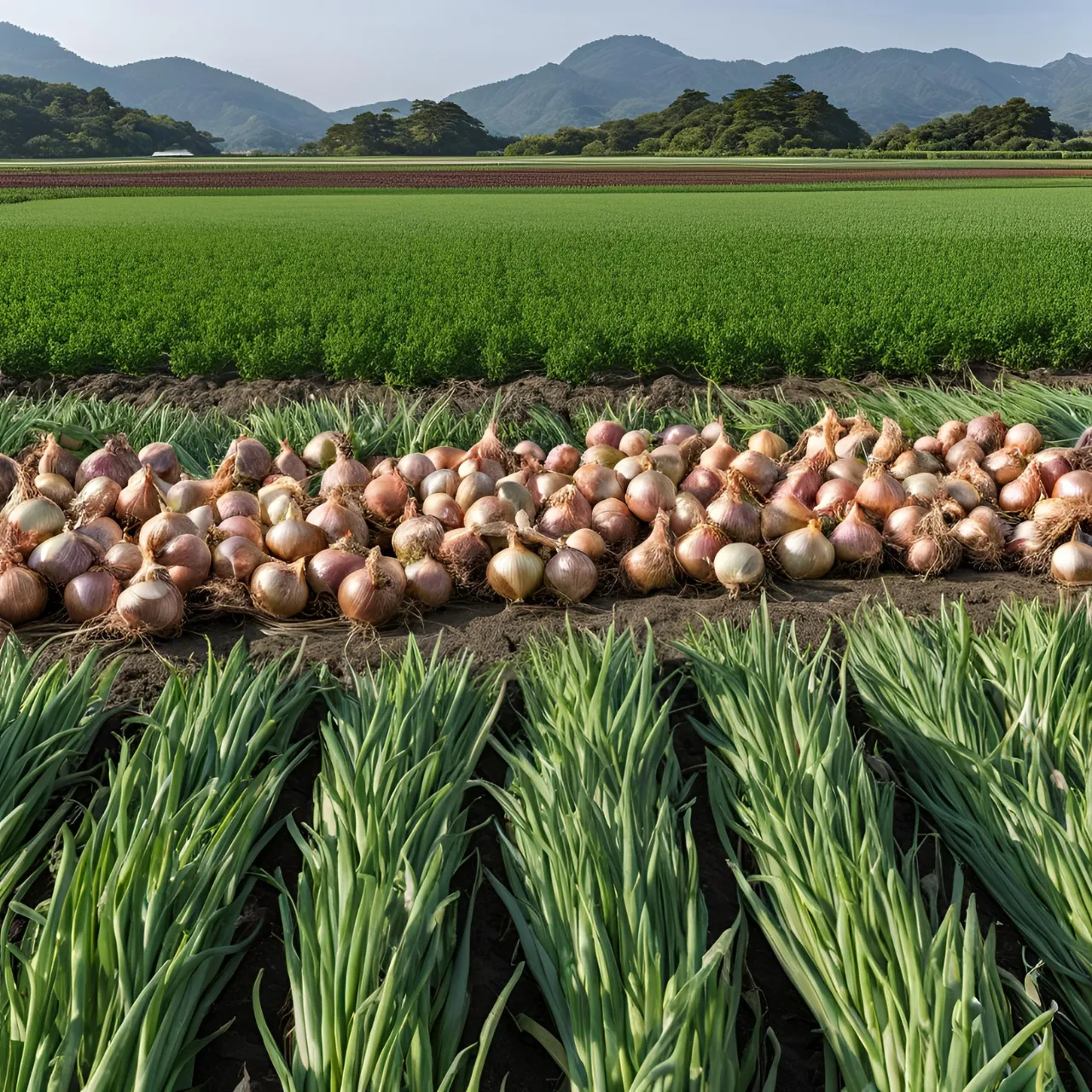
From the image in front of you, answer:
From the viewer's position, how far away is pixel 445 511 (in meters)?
3.16

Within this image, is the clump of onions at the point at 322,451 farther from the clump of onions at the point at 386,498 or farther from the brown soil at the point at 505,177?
the brown soil at the point at 505,177

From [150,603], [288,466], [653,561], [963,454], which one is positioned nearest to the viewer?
[150,603]

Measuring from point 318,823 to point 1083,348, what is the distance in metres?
6.82

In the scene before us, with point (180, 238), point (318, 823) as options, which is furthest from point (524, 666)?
point (180, 238)

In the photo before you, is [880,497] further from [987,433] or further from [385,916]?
[385,916]

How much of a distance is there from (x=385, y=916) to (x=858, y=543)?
2.29 metres

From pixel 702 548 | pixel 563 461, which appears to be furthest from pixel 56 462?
pixel 702 548

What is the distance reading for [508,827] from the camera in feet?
6.29

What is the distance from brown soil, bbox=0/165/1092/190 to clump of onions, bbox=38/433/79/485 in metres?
29.2

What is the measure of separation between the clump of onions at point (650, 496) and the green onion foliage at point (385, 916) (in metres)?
1.36

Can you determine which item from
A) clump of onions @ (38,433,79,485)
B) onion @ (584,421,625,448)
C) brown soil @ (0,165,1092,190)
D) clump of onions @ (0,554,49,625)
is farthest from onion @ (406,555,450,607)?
brown soil @ (0,165,1092,190)

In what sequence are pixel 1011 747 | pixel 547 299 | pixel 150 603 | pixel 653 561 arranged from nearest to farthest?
1. pixel 1011 747
2. pixel 150 603
3. pixel 653 561
4. pixel 547 299

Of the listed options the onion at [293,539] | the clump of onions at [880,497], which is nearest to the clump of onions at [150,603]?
the onion at [293,539]

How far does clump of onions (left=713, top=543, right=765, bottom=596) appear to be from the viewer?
291cm
